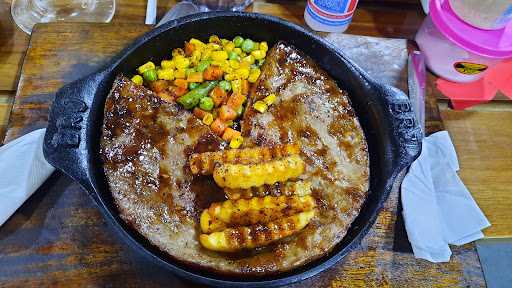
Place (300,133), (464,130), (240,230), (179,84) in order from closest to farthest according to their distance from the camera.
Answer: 1. (240,230)
2. (300,133)
3. (179,84)
4. (464,130)

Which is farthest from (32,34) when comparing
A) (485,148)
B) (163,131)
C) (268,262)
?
(485,148)

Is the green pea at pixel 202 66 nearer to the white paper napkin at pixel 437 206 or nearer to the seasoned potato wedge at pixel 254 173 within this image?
the seasoned potato wedge at pixel 254 173

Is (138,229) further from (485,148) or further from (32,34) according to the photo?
(485,148)

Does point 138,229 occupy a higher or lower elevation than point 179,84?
lower

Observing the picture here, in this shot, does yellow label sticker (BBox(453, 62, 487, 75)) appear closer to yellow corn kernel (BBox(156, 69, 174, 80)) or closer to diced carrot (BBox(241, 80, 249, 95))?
diced carrot (BBox(241, 80, 249, 95))

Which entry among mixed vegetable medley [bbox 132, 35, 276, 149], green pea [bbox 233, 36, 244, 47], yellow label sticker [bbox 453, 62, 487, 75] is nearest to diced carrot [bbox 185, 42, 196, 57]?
mixed vegetable medley [bbox 132, 35, 276, 149]

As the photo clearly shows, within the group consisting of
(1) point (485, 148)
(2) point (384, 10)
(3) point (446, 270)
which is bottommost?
(3) point (446, 270)
